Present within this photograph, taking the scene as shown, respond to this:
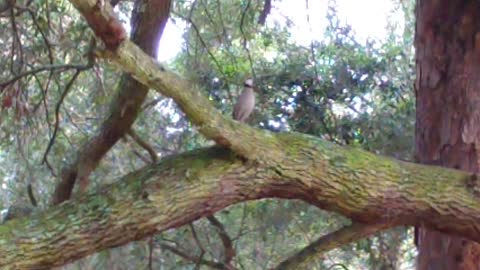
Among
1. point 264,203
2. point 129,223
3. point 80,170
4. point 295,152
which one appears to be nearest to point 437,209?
point 295,152

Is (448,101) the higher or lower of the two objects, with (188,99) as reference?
higher

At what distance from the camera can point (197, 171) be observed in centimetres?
184

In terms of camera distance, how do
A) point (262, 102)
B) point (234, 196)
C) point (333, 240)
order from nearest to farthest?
point (234, 196) → point (333, 240) → point (262, 102)

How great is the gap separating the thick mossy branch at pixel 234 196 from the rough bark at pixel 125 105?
2.74ft

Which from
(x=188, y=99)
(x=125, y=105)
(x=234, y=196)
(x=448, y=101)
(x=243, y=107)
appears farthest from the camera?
(x=243, y=107)

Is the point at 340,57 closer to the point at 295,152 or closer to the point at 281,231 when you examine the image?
the point at 281,231

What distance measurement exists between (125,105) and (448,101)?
102cm

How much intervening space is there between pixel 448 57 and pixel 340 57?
1.87 m

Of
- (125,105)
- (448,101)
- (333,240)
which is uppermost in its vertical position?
(125,105)

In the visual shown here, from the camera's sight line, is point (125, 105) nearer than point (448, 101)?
No

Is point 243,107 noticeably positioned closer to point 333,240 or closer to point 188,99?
point 333,240

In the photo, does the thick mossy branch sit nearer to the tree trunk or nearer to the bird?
the tree trunk

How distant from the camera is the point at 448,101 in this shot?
8.08ft

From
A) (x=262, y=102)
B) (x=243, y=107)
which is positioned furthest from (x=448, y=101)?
(x=262, y=102)
